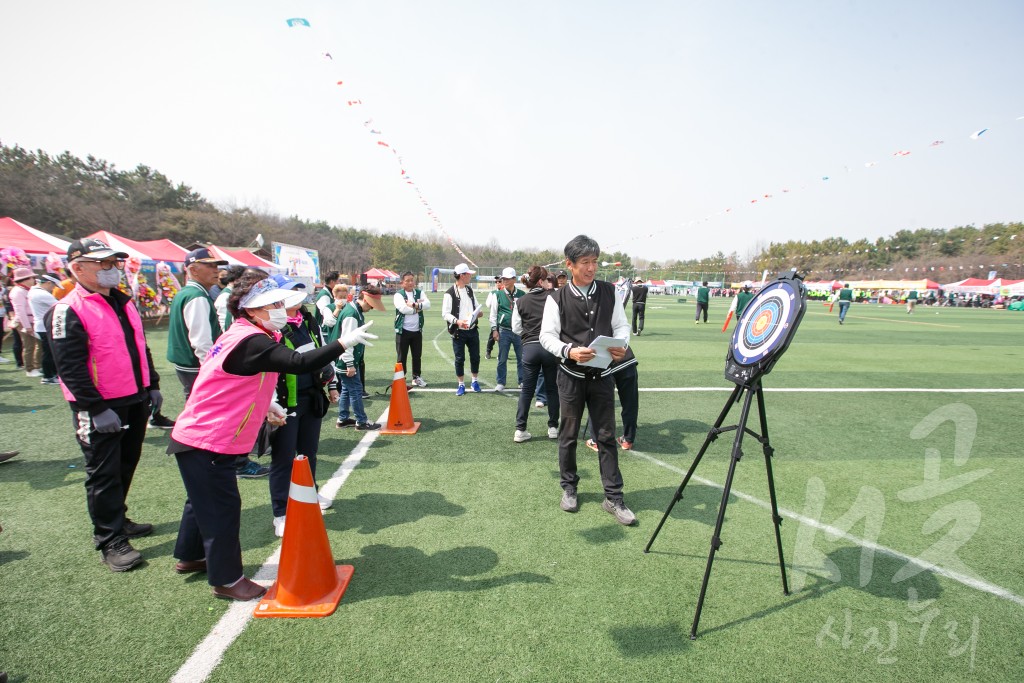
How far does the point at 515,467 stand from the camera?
5.19m

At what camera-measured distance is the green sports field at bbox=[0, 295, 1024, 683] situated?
253cm

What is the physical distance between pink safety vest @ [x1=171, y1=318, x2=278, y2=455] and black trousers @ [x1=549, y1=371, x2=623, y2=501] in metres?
2.31

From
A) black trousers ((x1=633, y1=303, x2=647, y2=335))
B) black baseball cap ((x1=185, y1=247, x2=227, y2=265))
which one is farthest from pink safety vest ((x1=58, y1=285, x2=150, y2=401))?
black trousers ((x1=633, y1=303, x2=647, y2=335))

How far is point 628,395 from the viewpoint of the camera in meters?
5.56

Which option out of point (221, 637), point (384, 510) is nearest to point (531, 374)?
point (384, 510)

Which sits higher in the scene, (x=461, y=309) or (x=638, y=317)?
(x=461, y=309)

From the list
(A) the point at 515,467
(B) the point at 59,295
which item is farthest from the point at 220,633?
(B) the point at 59,295

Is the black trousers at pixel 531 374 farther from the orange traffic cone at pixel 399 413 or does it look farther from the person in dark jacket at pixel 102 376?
the person in dark jacket at pixel 102 376

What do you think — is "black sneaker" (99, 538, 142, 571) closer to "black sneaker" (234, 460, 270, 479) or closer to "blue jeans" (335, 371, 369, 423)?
"black sneaker" (234, 460, 270, 479)

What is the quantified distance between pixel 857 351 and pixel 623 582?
573 inches

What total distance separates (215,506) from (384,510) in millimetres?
1567

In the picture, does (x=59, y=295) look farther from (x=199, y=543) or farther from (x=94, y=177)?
(x=94, y=177)

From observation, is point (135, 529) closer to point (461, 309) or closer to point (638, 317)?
point (461, 309)

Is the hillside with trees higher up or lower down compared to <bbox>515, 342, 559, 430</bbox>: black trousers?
higher up
